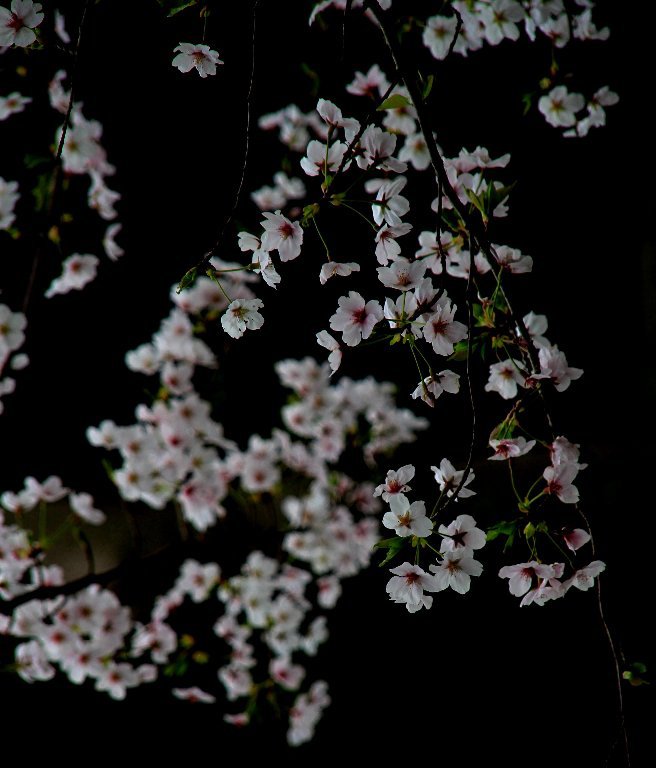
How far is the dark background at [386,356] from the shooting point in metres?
1.71

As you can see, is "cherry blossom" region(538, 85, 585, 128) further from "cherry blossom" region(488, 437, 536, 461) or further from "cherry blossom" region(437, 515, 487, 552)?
"cherry blossom" region(437, 515, 487, 552)

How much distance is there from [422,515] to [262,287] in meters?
1.58

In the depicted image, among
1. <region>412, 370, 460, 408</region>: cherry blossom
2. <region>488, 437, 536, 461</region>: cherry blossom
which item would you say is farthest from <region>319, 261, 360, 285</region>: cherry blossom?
<region>488, 437, 536, 461</region>: cherry blossom

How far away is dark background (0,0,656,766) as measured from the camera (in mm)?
1712

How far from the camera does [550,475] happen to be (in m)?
0.67

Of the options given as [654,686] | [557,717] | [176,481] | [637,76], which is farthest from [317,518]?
[637,76]

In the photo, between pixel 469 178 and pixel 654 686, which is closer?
pixel 469 178

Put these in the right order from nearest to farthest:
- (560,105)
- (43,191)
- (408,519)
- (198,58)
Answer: (408,519) → (198,58) → (560,105) → (43,191)

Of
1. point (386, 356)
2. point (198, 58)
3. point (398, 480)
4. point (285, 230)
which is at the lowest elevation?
point (398, 480)

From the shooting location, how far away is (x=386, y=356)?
2205 mm

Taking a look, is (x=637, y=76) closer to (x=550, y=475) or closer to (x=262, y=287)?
(x=262, y=287)

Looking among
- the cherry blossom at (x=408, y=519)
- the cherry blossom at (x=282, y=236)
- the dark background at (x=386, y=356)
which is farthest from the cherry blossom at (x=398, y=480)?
the dark background at (x=386, y=356)

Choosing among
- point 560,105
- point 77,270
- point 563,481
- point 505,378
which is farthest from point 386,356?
point 563,481

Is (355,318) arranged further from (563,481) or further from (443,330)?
(563,481)
